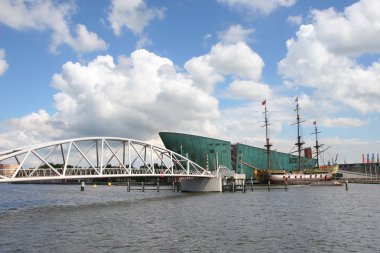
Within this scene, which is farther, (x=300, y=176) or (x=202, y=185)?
(x=300, y=176)

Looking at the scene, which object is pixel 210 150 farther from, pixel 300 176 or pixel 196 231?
pixel 196 231

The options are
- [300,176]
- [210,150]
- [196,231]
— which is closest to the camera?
[196,231]

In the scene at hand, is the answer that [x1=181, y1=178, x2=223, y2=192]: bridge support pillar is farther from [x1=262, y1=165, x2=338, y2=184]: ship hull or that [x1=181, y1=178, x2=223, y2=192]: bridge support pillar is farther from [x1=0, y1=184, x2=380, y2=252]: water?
[x1=0, y1=184, x2=380, y2=252]: water

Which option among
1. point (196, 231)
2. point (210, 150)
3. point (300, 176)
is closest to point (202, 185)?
point (300, 176)

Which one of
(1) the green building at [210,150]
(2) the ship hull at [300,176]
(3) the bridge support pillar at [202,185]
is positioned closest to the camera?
(3) the bridge support pillar at [202,185]

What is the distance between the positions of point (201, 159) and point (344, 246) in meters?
119

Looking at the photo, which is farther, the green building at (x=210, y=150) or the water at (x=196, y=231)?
the green building at (x=210, y=150)

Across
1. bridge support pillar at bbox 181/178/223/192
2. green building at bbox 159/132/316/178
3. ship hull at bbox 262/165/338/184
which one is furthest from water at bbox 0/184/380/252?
green building at bbox 159/132/316/178

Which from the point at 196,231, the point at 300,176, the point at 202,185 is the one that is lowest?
the point at 196,231

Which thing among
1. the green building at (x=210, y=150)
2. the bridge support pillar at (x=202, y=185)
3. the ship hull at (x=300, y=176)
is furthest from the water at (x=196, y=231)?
the green building at (x=210, y=150)

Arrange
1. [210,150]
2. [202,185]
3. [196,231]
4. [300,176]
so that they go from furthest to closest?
[210,150], [300,176], [202,185], [196,231]

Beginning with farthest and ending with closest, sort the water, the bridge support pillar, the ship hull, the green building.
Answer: the green building, the ship hull, the bridge support pillar, the water

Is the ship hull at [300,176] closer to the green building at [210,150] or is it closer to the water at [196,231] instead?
the green building at [210,150]

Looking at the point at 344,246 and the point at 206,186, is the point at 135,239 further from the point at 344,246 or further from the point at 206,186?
the point at 206,186
